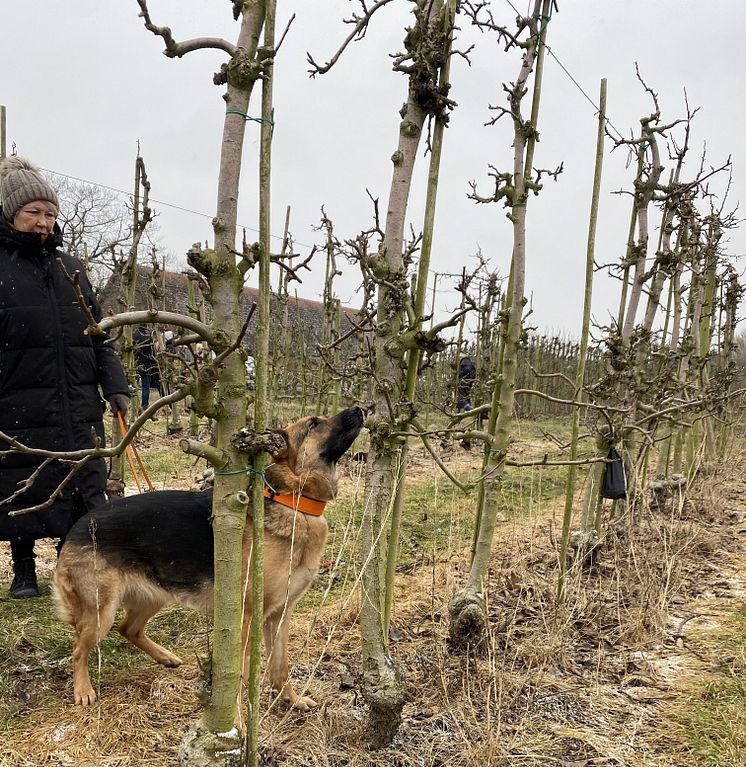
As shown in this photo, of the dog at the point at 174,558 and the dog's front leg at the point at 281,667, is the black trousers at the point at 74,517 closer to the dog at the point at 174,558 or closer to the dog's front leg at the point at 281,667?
the dog at the point at 174,558

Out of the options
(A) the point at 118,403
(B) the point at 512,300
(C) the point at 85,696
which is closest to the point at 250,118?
(B) the point at 512,300

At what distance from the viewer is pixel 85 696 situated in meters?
3.12

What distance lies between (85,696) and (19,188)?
9.45ft

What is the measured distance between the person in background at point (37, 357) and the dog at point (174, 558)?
2.28ft

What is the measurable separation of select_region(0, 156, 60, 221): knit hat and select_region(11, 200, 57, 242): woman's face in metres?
0.02

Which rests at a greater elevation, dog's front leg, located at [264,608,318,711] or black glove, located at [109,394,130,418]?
black glove, located at [109,394,130,418]

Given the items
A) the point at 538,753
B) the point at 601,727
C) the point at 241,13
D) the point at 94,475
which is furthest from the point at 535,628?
the point at 241,13

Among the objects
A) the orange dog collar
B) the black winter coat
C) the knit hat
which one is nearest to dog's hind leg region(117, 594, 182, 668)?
the black winter coat

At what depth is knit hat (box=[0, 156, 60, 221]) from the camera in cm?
362

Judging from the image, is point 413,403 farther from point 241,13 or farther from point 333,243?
point 333,243

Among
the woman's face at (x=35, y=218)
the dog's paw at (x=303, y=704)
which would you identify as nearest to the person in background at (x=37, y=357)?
the woman's face at (x=35, y=218)

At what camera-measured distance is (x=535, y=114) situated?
11.1 feet

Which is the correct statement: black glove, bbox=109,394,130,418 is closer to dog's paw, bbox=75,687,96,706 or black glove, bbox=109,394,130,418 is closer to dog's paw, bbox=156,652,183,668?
dog's paw, bbox=156,652,183,668

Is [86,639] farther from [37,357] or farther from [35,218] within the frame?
[35,218]
